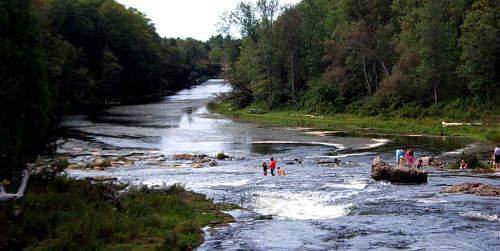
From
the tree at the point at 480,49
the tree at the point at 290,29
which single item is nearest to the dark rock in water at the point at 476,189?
the tree at the point at 480,49

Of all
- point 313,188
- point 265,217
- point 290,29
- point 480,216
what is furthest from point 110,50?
point 480,216

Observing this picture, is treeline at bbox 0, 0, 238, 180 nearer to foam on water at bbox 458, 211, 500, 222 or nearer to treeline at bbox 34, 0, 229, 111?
treeline at bbox 34, 0, 229, 111

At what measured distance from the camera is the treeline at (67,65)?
40.5 feet

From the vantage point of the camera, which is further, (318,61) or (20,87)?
(318,61)

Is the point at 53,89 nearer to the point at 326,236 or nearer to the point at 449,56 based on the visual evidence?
the point at 326,236

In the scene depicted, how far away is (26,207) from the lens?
512 inches

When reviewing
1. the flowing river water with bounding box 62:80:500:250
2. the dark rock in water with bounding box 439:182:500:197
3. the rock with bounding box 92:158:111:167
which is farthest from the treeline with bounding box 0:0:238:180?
the dark rock in water with bounding box 439:182:500:197

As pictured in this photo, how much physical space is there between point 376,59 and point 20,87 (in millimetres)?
57745

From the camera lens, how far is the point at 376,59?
208 feet

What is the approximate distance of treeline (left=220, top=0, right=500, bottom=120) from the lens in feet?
165

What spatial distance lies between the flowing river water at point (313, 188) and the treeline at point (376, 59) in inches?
486

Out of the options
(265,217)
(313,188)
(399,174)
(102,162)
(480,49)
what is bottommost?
(265,217)

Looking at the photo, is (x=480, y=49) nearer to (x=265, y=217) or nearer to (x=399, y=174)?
(x=399, y=174)

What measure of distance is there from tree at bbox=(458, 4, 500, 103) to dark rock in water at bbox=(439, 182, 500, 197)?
1343 inches
